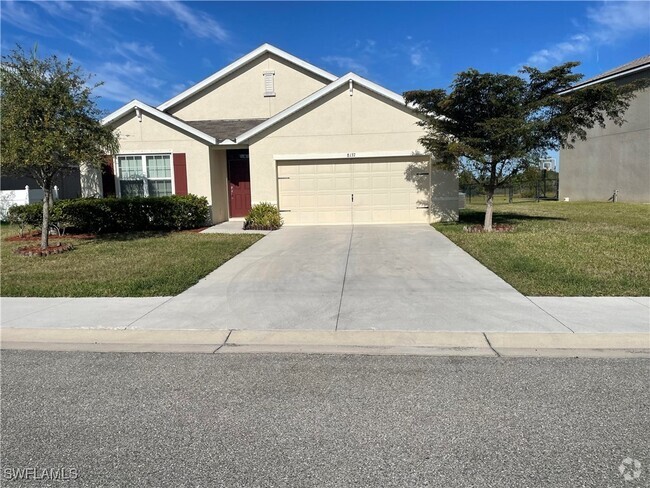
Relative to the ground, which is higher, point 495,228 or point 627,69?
point 627,69

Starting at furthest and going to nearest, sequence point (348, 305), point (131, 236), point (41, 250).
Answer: point (131, 236)
point (41, 250)
point (348, 305)

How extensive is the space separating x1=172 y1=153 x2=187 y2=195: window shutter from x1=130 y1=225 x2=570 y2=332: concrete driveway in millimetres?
6302

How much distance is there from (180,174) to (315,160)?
483 cm

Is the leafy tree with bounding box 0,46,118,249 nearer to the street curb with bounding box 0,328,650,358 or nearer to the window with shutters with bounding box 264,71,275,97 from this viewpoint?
the street curb with bounding box 0,328,650,358

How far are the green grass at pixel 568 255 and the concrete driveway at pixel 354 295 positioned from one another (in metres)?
0.55

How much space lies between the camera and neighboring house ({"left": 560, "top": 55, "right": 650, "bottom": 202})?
76.1 feet

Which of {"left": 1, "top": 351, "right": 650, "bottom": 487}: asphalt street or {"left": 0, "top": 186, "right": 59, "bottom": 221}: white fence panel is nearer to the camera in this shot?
{"left": 1, "top": 351, "right": 650, "bottom": 487}: asphalt street

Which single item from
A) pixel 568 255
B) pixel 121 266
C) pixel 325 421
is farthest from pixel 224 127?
pixel 325 421

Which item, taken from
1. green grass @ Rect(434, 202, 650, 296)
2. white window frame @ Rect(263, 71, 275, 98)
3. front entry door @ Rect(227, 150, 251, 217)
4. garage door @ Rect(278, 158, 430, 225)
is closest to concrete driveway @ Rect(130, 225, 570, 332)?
green grass @ Rect(434, 202, 650, 296)

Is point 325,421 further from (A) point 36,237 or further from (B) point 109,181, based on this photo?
(B) point 109,181

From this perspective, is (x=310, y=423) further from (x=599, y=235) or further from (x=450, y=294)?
(x=599, y=235)

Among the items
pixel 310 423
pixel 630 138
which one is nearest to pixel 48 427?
pixel 310 423

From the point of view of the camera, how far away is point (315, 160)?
16047 mm
